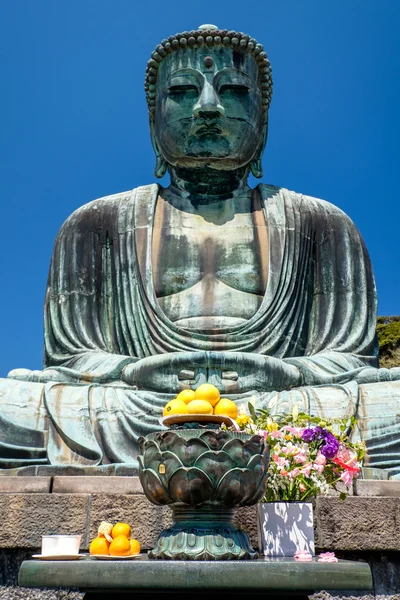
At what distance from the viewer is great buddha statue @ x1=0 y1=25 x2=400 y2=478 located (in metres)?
6.23

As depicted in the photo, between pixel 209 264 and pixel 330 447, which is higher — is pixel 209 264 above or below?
above

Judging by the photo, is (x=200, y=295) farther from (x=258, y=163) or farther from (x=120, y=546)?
(x=120, y=546)

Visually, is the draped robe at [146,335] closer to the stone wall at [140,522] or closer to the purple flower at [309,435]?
the stone wall at [140,522]

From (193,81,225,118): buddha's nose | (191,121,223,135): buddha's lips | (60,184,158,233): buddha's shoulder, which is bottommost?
(60,184,158,233): buddha's shoulder

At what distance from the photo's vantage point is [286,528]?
14.2 ft

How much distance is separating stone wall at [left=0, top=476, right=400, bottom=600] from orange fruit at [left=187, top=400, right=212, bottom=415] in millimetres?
921

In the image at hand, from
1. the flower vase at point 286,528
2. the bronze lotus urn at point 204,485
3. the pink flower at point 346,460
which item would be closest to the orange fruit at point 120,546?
the bronze lotus urn at point 204,485

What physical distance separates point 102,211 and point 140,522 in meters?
4.02

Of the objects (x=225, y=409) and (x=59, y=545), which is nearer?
(x=59, y=545)

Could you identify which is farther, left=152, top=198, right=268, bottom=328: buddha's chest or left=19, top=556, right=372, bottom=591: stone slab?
left=152, top=198, right=268, bottom=328: buddha's chest

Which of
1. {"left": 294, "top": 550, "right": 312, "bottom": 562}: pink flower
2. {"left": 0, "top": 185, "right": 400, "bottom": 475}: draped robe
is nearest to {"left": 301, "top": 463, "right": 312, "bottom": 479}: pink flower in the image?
{"left": 294, "top": 550, "right": 312, "bottom": 562}: pink flower

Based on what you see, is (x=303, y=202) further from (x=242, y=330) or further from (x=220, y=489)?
(x=220, y=489)

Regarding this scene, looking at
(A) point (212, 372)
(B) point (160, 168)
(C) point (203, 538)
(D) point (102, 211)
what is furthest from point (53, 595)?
(B) point (160, 168)

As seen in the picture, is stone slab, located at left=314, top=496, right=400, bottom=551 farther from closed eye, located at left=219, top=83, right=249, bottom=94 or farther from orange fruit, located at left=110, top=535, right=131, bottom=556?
closed eye, located at left=219, top=83, right=249, bottom=94
